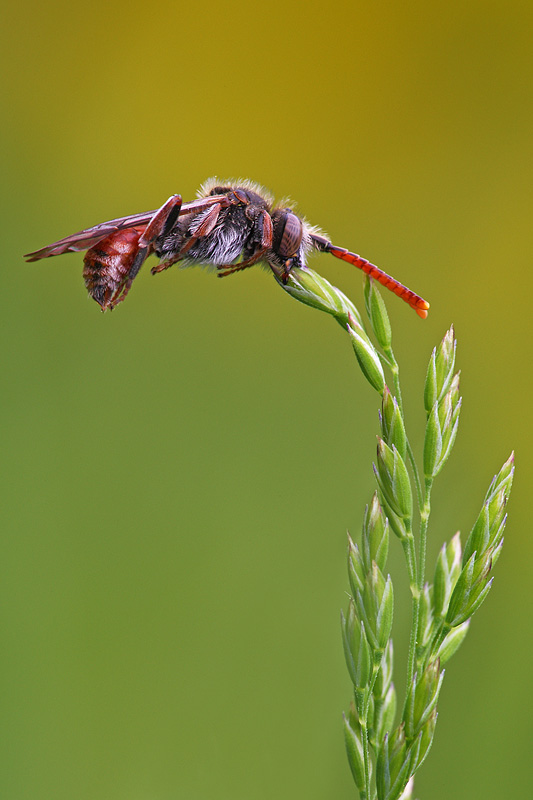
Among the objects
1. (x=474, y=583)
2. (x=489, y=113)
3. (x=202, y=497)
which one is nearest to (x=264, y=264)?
(x=474, y=583)

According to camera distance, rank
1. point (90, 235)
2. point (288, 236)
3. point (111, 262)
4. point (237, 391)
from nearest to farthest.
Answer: point (90, 235)
point (111, 262)
point (288, 236)
point (237, 391)

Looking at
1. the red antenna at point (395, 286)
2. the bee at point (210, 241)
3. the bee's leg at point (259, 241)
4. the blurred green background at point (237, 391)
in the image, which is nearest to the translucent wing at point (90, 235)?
the bee at point (210, 241)

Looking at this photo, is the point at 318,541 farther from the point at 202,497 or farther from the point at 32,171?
the point at 32,171

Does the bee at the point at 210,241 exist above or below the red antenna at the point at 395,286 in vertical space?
above

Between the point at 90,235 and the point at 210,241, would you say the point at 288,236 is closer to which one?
the point at 210,241

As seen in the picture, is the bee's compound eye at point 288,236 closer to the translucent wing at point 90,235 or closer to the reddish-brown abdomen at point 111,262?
the translucent wing at point 90,235

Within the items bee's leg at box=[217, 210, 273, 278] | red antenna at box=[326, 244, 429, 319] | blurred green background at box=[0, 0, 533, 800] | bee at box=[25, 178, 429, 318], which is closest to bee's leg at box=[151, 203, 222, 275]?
bee at box=[25, 178, 429, 318]

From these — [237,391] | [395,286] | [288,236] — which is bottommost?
[237,391]

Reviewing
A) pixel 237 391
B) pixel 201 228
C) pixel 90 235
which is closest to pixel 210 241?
pixel 201 228
